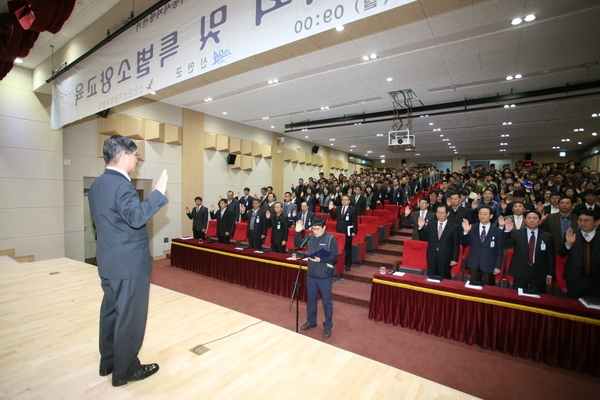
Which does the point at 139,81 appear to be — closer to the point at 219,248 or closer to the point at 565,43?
the point at 219,248

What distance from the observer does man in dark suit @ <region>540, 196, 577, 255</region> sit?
408 centimetres

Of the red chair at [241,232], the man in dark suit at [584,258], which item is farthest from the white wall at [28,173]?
the man in dark suit at [584,258]

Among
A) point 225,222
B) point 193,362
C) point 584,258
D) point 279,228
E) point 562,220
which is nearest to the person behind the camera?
point 193,362

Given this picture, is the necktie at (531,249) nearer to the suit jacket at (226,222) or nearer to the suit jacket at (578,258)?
the suit jacket at (578,258)

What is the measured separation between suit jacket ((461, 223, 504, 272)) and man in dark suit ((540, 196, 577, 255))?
113 cm

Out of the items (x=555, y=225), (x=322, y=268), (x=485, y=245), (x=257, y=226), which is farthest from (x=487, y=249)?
(x=257, y=226)

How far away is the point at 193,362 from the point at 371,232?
17.1 ft

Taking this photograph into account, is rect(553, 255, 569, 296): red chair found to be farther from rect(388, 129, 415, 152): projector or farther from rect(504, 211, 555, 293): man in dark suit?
rect(388, 129, 415, 152): projector

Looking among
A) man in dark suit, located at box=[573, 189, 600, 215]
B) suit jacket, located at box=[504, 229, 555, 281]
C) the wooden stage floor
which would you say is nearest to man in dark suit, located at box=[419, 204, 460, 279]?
suit jacket, located at box=[504, 229, 555, 281]

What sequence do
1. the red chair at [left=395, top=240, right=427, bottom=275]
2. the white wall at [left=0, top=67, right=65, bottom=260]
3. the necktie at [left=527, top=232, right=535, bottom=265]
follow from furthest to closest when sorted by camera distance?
1. the white wall at [left=0, top=67, right=65, bottom=260]
2. the red chair at [left=395, top=240, right=427, bottom=275]
3. the necktie at [left=527, top=232, right=535, bottom=265]

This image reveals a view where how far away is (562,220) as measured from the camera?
4.19m

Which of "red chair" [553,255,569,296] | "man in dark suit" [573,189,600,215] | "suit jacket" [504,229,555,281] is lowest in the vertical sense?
"red chair" [553,255,569,296]

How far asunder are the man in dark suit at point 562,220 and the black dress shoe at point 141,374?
5.20 meters

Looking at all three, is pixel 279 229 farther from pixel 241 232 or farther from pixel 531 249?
pixel 531 249
